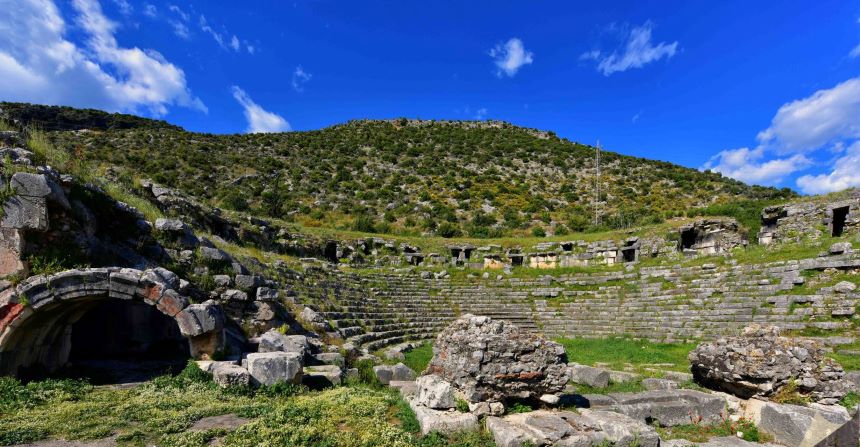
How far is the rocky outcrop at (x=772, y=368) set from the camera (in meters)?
6.54

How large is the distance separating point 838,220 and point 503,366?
2369 centimetres

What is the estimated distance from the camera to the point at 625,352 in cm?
1333

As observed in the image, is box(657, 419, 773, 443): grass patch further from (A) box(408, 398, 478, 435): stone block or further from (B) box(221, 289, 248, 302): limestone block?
(B) box(221, 289, 248, 302): limestone block

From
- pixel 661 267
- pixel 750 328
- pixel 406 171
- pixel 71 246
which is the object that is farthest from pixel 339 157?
pixel 750 328

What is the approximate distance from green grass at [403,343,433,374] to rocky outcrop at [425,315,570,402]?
15.0 feet

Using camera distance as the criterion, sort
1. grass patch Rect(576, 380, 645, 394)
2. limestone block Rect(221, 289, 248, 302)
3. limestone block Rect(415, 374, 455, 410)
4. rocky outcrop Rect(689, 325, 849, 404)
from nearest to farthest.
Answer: limestone block Rect(415, 374, 455, 410)
rocky outcrop Rect(689, 325, 849, 404)
grass patch Rect(576, 380, 645, 394)
limestone block Rect(221, 289, 248, 302)

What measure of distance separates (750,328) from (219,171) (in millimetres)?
44729

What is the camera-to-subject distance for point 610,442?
534 centimetres

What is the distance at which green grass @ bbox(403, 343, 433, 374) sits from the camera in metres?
11.2

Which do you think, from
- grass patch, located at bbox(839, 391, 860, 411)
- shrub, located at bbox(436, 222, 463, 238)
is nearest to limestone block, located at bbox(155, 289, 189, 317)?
grass patch, located at bbox(839, 391, 860, 411)

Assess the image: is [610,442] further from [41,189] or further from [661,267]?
[661,267]

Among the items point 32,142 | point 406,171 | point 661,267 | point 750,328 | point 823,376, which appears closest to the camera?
point 823,376

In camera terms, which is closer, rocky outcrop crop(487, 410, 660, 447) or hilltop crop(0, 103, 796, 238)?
rocky outcrop crop(487, 410, 660, 447)

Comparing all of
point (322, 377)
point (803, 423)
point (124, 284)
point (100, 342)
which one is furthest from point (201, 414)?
point (803, 423)
